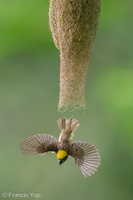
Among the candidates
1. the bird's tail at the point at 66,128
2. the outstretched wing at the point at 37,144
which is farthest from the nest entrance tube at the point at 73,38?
the outstretched wing at the point at 37,144

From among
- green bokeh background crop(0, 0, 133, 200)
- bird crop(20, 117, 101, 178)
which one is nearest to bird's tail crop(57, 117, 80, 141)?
bird crop(20, 117, 101, 178)

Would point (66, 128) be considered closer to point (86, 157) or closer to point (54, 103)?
point (86, 157)

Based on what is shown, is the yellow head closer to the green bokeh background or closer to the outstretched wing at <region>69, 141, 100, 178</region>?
the outstretched wing at <region>69, 141, 100, 178</region>

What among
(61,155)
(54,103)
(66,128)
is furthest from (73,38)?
(54,103)

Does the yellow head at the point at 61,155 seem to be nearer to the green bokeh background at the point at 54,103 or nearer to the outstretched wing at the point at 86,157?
the outstretched wing at the point at 86,157

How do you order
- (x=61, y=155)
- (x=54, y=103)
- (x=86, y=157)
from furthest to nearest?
(x=54, y=103) < (x=61, y=155) < (x=86, y=157)

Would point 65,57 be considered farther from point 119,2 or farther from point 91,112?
point 91,112

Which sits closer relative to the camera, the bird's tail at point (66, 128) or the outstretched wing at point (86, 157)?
the outstretched wing at point (86, 157)
